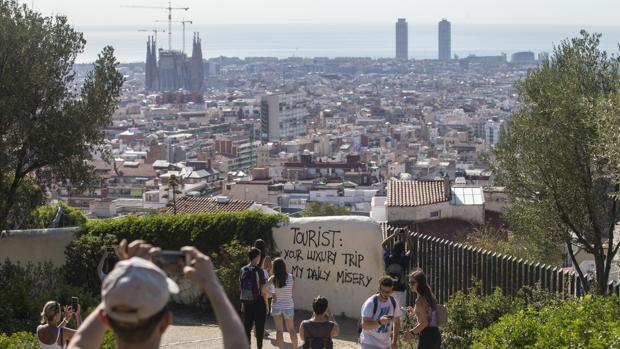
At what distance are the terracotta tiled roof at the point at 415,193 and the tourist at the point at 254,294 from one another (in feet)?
51.8

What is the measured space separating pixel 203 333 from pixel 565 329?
176 inches

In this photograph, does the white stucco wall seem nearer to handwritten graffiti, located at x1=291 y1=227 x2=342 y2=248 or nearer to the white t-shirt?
handwritten graffiti, located at x1=291 y1=227 x2=342 y2=248

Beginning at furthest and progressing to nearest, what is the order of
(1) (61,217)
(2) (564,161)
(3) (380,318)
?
(1) (61,217)
(2) (564,161)
(3) (380,318)

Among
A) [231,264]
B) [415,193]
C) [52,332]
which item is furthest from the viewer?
[415,193]

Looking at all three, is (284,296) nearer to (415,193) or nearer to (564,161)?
(564,161)

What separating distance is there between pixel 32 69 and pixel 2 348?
5.13 m

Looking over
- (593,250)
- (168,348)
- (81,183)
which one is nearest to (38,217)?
(81,183)

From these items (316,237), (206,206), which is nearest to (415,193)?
(206,206)

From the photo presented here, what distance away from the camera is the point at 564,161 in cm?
1091

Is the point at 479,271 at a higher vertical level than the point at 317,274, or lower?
higher

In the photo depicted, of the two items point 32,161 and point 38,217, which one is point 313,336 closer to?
point 32,161

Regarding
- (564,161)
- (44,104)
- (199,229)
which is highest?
(44,104)

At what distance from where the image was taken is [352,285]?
436 inches

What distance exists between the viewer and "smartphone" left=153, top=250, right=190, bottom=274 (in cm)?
270
